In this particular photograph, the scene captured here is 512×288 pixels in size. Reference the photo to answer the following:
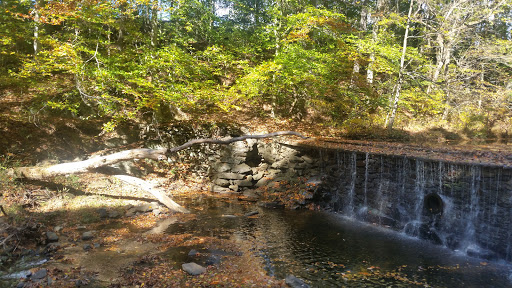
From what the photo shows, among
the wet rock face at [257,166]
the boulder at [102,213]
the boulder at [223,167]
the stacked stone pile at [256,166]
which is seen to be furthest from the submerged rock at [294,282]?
the boulder at [223,167]

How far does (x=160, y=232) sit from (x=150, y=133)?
7575 mm

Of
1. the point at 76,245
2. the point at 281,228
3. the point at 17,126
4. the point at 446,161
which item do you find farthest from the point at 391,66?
the point at 17,126

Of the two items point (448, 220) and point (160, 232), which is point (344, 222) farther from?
point (160, 232)

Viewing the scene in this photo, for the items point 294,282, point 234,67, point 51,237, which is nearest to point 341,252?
point 294,282

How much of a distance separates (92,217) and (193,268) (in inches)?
179

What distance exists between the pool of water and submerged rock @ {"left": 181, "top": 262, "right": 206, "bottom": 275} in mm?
1424

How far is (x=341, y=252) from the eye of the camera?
24.7 feet

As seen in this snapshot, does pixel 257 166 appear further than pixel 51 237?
Yes

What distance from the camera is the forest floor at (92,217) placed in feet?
19.1

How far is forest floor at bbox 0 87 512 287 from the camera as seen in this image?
19.1 ft

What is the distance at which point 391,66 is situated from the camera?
1496cm

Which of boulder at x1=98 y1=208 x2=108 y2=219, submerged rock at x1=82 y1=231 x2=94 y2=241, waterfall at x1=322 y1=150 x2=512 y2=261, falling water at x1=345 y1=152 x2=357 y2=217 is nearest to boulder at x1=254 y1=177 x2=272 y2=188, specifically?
waterfall at x1=322 y1=150 x2=512 y2=261

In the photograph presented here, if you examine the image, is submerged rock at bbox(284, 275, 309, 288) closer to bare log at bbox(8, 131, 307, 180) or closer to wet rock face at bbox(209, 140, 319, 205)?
bare log at bbox(8, 131, 307, 180)

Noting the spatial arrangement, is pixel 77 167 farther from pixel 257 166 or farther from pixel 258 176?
pixel 257 166
